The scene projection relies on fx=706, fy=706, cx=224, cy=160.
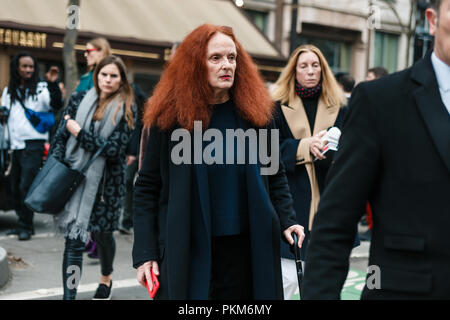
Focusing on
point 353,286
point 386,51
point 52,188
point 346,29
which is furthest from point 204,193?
point 386,51

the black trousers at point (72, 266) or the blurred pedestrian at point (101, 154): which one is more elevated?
the blurred pedestrian at point (101, 154)

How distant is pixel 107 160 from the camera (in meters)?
5.52

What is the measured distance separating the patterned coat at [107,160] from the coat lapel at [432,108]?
3606mm

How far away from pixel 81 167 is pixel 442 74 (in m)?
3.77

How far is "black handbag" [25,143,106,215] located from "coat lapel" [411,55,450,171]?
353 centimetres

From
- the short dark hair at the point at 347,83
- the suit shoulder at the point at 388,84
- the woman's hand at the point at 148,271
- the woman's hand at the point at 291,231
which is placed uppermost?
the short dark hair at the point at 347,83

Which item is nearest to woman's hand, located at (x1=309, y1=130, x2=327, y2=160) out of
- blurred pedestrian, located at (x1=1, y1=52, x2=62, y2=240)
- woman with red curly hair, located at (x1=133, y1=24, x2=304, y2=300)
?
woman with red curly hair, located at (x1=133, y1=24, x2=304, y2=300)

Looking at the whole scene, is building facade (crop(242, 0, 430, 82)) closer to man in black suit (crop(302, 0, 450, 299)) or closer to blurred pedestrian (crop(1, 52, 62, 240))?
blurred pedestrian (crop(1, 52, 62, 240))

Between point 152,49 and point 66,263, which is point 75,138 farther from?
point 152,49

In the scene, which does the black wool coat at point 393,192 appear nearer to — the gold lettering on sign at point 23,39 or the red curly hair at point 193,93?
the red curly hair at point 193,93

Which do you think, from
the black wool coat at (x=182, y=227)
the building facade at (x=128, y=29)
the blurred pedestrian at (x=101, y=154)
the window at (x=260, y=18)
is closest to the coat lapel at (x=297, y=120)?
the blurred pedestrian at (x=101, y=154)

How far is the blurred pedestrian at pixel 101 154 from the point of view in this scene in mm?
5250

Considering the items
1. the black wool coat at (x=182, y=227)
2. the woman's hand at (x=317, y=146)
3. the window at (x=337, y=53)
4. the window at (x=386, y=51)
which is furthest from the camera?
the window at (x=386, y=51)
